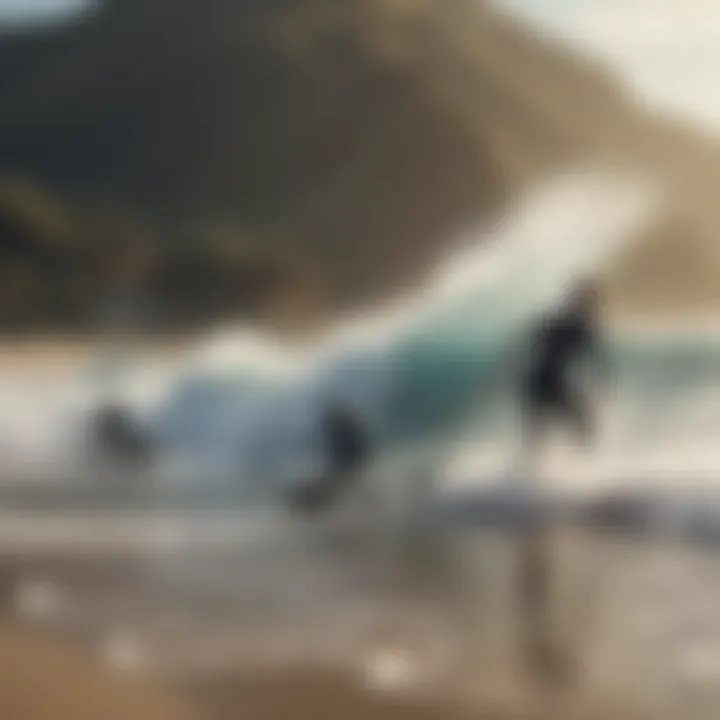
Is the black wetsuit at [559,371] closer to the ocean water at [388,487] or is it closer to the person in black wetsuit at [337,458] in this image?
the ocean water at [388,487]

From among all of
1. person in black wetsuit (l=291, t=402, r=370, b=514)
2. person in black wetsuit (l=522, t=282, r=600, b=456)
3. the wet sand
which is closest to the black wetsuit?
person in black wetsuit (l=522, t=282, r=600, b=456)

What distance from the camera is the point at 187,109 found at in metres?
1.04

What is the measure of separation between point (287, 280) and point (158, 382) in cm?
14

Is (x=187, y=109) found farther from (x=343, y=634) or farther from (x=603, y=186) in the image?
(x=343, y=634)

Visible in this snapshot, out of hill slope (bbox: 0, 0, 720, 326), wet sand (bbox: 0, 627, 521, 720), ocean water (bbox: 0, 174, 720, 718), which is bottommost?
wet sand (bbox: 0, 627, 521, 720)

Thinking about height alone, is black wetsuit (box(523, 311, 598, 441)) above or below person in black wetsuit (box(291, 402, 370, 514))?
above

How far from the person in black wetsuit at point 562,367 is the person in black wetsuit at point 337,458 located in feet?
0.47

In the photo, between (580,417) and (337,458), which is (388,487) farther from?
(580,417)

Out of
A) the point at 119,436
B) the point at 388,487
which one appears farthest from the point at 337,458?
the point at 119,436

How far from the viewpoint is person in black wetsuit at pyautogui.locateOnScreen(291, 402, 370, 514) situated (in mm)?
991

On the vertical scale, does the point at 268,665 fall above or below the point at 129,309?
below

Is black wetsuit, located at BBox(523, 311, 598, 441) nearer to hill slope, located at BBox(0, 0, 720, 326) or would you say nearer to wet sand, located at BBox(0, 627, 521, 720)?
hill slope, located at BBox(0, 0, 720, 326)

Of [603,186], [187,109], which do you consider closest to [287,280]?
[187,109]

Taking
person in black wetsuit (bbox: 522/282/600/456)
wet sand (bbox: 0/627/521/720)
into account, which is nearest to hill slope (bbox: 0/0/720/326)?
person in black wetsuit (bbox: 522/282/600/456)
